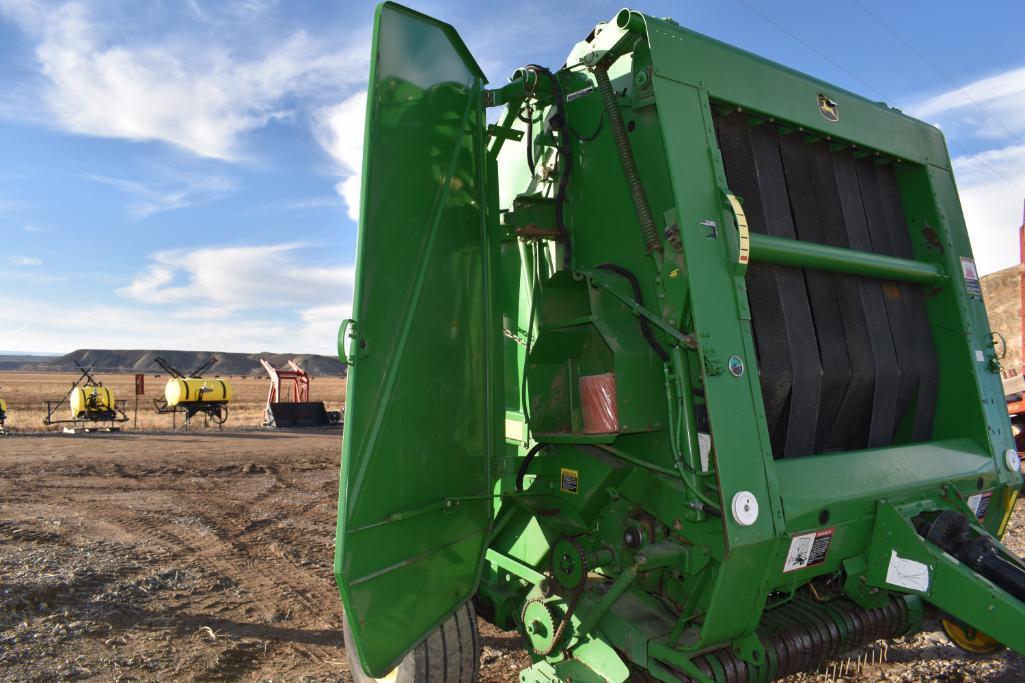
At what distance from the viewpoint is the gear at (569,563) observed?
301 centimetres

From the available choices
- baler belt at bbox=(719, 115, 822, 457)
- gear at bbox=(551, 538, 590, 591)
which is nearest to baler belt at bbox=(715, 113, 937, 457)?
baler belt at bbox=(719, 115, 822, 457)

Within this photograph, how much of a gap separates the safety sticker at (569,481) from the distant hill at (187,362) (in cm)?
10753

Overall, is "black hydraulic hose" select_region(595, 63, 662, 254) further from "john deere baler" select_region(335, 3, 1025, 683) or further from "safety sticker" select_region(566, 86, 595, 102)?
"safety sticker" select_region(566, 86, 595, 102)

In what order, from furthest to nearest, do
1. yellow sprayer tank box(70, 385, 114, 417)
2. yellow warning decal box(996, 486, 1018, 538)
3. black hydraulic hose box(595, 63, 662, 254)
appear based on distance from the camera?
yellow sprayer tank box(70, 385, 114, 417) → yellow warning decal box(996, 486, 1018, 538) → black hydraulic hose box(595, 63, 662, 254)

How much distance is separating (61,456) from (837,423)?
1410cm

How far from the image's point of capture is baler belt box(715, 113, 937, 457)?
320cm

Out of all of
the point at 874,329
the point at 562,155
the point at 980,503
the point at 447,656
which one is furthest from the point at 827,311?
the point at 447,656

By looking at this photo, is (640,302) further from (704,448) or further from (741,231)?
(704,448)

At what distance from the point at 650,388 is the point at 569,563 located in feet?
2.83

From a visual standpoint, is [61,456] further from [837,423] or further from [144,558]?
[837,423]

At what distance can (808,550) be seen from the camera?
2.87 meters

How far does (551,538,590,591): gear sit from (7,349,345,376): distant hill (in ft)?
353

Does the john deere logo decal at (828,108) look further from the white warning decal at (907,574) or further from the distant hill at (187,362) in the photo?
the distant hill at (187,362)

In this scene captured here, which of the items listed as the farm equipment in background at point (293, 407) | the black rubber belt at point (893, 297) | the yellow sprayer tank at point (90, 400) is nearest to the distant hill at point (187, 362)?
the farm equipment in background at point (293, 407)
